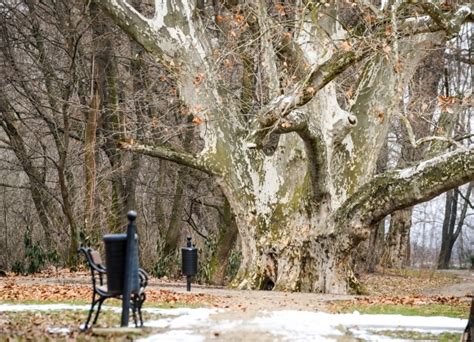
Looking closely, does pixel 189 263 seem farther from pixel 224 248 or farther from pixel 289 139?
pixel 224 248

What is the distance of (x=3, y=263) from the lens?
25109mm

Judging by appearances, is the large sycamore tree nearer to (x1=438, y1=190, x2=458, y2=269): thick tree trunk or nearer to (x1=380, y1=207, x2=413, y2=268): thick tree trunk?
(x1=380, y1=207, x2=413, y2=268): thick tree trunk

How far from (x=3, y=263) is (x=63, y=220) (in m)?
3.03

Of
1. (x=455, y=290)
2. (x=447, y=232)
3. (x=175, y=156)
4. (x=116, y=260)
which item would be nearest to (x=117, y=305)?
(x=116, y=260)

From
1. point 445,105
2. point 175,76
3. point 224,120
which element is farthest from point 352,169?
point 445,105

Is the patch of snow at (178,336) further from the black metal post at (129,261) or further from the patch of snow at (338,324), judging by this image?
the patch of snow at (338,324)

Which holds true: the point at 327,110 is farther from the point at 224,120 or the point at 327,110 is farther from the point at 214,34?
the point at 214,34

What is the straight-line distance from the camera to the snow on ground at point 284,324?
797 cm

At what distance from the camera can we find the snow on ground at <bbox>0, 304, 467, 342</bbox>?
797cm

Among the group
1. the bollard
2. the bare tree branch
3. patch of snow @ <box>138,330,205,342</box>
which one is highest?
the bare tree branch

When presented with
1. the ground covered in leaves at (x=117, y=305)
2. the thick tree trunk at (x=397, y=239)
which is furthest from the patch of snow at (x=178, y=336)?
the thick tree trunk at (x=397, y=239)

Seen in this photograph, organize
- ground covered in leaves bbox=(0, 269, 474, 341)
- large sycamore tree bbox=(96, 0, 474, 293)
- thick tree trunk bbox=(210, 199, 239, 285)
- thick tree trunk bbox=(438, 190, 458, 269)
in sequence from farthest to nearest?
1. thick tree trunk bbox=(438, 190, 458, 269)
2. thick tree trunk bbox=(210, 199, 239, 285)
3. large sycamore tree bbox=(96, 0, 474, 293)
4. ground covered in leaves bbox=(0, 269, 474, 341)

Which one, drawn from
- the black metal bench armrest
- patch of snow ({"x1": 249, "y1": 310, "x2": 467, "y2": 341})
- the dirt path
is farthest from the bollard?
the black metal bench armrest

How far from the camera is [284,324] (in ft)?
29.2
